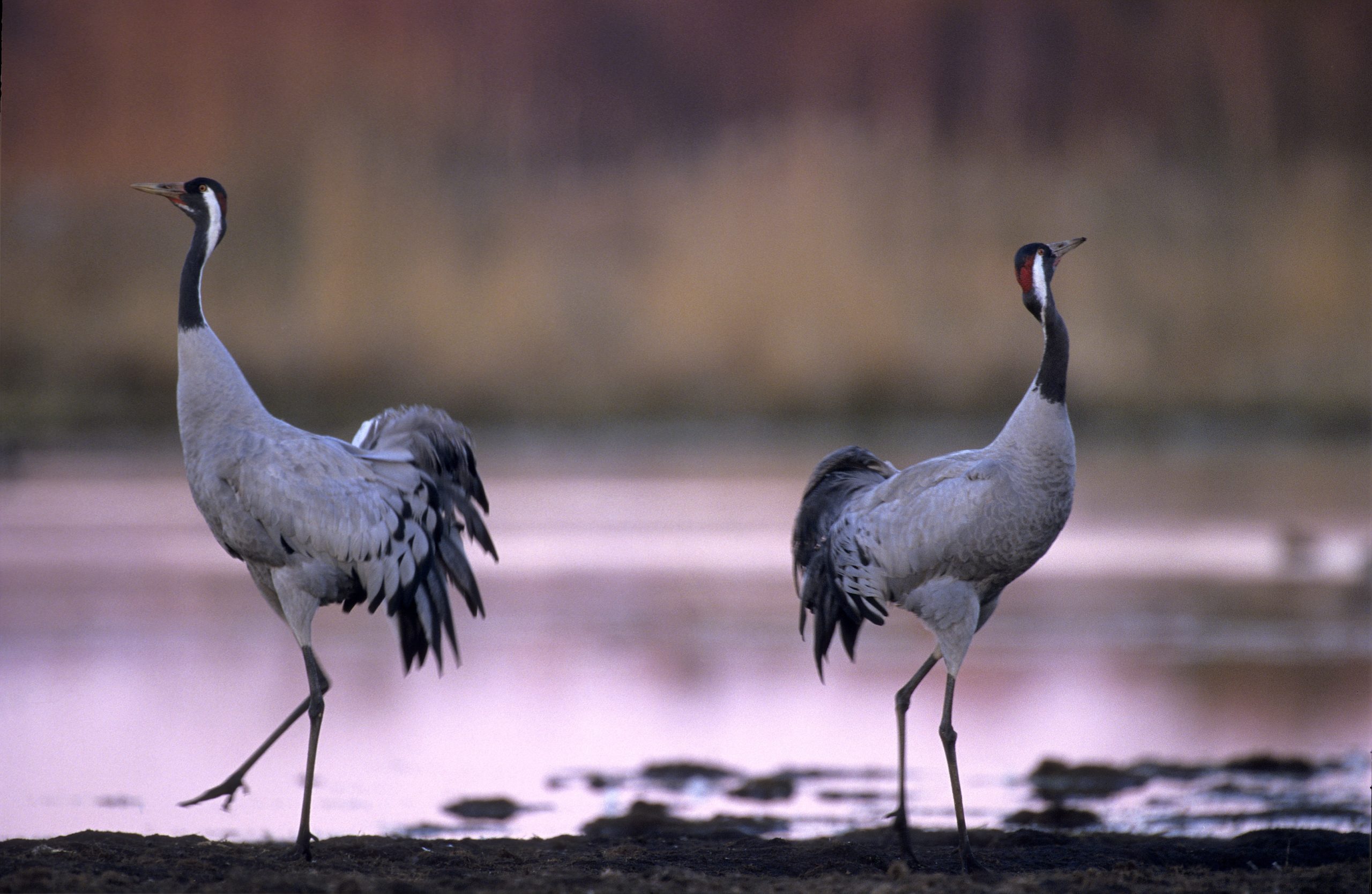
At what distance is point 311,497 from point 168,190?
1596 millimetres

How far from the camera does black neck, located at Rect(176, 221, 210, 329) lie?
6.12 m

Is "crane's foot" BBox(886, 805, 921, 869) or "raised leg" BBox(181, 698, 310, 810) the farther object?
"raised leg" BBox(181, 698, 310, 810)

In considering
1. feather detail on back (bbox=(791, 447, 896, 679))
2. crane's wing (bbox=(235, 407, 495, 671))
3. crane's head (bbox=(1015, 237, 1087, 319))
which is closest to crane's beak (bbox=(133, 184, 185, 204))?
crane's wing (bbox=(235, 407, 495, 671))

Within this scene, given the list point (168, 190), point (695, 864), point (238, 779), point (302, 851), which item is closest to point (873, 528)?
point (695, 864)

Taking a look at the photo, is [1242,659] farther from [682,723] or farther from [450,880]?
[450,880]

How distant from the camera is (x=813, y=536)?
6.85m

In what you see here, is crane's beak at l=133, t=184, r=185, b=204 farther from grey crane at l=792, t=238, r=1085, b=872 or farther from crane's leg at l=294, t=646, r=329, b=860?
grey crane at l=792, t=238, r=1085, b=872

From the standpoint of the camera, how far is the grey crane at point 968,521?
583 centimetres

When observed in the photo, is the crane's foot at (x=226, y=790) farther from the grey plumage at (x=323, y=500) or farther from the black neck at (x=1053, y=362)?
the black neck at (x=1053, y=362)

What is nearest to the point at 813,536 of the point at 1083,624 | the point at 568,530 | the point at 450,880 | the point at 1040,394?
the point at 1040,394

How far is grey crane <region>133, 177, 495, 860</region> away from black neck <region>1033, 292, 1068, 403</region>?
255 cm

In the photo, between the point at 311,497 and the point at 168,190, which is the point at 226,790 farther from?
the point at 168,190

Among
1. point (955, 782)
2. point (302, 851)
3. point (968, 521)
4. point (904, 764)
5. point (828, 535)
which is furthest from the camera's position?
point (828, 535)

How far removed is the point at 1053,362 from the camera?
5852 millimetres
